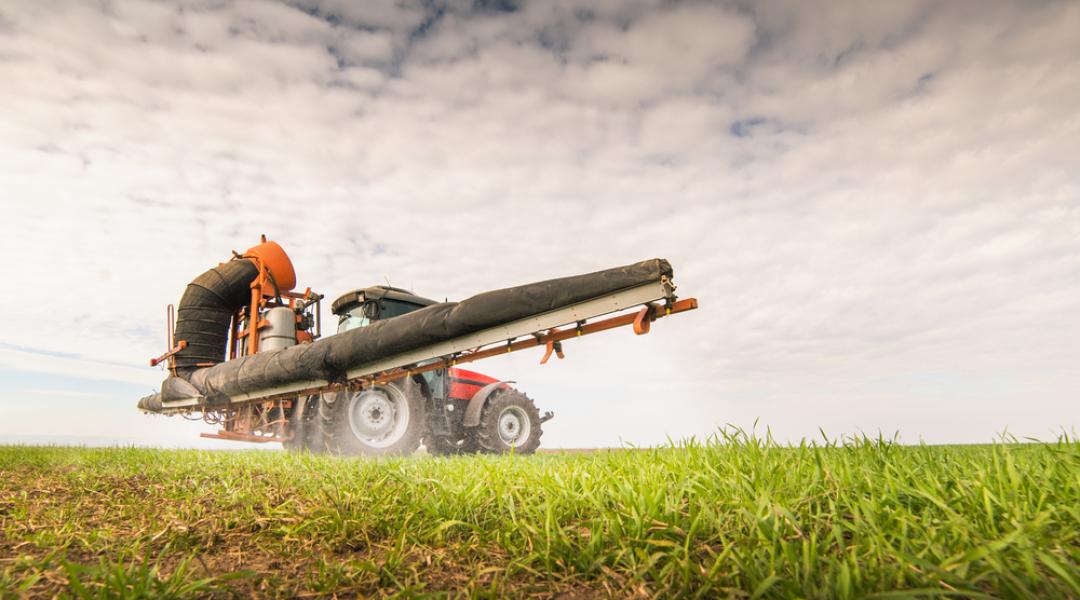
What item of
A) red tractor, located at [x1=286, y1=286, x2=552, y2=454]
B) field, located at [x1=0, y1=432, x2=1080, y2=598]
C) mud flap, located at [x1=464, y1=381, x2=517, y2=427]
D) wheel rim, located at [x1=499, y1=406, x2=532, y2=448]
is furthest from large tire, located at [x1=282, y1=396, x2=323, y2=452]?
field, located at [x1=0, y1=432, x2=1080, y2=598]

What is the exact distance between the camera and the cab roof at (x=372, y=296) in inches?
371

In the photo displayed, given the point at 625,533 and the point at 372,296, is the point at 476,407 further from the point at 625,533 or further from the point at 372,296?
the point at 625,533

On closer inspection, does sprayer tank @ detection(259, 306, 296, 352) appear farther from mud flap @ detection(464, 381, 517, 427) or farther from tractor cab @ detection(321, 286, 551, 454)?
mud flap @ detection(464, 381, 517, 427)

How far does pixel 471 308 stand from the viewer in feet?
19.0

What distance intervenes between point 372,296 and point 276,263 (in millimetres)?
3050

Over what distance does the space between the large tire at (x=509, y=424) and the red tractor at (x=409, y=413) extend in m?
0.02

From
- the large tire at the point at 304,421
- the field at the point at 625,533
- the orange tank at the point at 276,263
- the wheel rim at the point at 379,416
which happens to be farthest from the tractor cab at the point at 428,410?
the field at the point at 625,533

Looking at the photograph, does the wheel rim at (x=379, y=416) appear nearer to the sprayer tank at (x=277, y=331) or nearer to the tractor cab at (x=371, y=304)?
the tractor cab at (x=371, y=304)

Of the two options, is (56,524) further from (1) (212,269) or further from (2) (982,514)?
(1) (212,269)

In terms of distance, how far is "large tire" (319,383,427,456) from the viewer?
821cm

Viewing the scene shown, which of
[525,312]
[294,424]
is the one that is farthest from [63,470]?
[525,312]

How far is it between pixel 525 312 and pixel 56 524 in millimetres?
3590

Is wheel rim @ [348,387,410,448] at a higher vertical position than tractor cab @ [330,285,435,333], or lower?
lower

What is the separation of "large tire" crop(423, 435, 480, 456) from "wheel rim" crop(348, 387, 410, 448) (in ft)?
2.33
